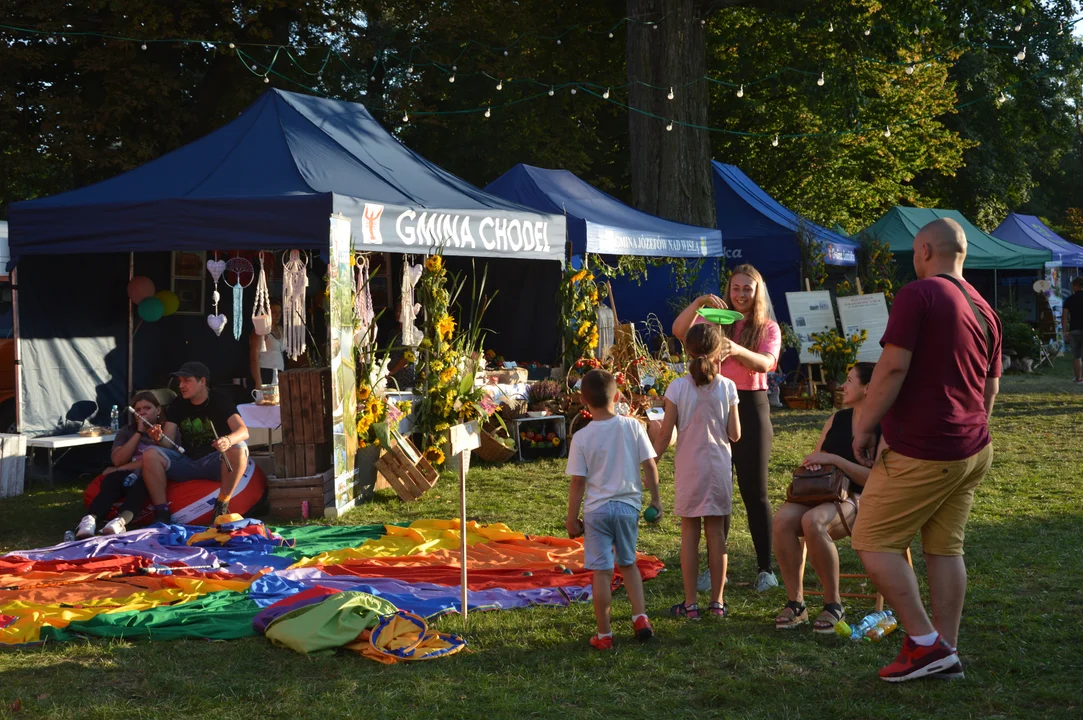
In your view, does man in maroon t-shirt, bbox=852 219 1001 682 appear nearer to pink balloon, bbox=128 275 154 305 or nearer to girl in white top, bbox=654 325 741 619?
girl in white top, bbox=654 325 741 619

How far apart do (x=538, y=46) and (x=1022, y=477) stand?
14.7 meters

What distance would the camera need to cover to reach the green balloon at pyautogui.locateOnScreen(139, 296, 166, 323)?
34.6 feet

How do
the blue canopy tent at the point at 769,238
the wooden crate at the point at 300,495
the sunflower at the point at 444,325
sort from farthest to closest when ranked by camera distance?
the blue canopy tent at the point at 769,238 → the sunflower at the point at 444,325 → the wooden crate at the point at 300,495

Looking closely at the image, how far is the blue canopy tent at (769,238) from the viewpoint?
16984mm

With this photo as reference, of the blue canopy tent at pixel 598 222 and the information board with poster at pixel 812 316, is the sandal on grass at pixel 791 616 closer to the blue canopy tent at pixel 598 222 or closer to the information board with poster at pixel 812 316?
the blue canopy tent at pixel 598 222

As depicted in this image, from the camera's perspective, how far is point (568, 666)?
4566 millimetres

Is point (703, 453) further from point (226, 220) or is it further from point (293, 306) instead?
point (293, 306)

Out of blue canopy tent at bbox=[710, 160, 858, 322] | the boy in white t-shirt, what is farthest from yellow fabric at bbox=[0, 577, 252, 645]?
blue canopy tent at bbox=[710, 160, 858, 322]

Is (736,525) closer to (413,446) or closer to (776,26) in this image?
(413,446)

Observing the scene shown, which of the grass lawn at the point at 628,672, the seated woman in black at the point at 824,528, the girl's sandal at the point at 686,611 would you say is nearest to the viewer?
the grass lawn at the point at 628,672

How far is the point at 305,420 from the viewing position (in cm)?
821

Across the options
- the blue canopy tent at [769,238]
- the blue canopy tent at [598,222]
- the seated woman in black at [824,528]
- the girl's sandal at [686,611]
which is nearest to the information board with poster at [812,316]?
the blue canopy tent at [769,238]

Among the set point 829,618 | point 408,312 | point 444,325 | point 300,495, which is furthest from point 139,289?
point 829,618

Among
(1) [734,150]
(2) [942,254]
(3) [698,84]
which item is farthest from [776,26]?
(2) [942,254]
